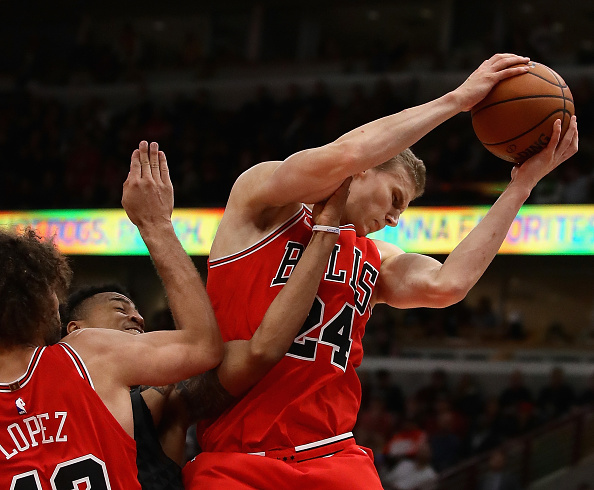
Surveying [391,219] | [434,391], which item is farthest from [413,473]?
[391,219]

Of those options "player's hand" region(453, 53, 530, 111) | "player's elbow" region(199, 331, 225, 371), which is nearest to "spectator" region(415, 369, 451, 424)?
"player's hand" region(453, 53, 530, 111)

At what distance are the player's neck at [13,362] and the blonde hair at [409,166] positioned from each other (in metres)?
1.44

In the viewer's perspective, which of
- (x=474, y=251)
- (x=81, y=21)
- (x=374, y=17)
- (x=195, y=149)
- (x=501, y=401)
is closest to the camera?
(x=474, y=251)

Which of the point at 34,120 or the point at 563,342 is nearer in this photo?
the point at 563,342

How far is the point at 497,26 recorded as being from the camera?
1659 centimetres

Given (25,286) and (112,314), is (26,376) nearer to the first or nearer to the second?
(25,286)

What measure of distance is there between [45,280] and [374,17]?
54.0 feet

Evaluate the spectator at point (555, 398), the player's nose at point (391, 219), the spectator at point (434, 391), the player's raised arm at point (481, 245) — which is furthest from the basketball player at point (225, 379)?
the spectator at point (434, 391)

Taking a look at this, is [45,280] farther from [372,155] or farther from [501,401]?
[501,401]

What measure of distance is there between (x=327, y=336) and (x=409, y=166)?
0.76 meters

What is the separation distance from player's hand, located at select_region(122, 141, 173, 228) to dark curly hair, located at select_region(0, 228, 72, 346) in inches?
13.1

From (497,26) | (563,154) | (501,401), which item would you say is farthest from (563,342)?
(563,154)

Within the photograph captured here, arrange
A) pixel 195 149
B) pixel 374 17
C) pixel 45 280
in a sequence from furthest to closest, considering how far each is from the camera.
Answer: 1. pixel 374 17
2. pixel 195 149
3. pixel 45 280

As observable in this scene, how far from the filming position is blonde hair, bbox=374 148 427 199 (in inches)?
127
